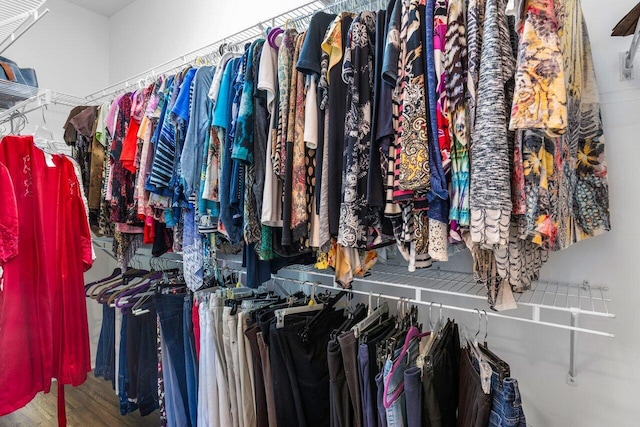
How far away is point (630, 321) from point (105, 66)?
371 centimetres

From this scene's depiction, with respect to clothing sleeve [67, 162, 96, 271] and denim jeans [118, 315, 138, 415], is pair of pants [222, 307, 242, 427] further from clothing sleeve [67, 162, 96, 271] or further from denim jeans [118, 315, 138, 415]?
clothing sleeve [67, 162, 96, 271]

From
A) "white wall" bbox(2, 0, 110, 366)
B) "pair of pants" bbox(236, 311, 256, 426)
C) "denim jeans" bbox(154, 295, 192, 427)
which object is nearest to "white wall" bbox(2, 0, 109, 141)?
"white wall" bbox(2, 0, 110, 366)

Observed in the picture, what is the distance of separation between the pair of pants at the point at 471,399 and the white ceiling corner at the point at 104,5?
3289mm

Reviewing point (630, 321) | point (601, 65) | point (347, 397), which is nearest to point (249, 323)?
point (347, 397)

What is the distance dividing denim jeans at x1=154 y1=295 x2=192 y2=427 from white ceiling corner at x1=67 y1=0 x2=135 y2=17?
247cm

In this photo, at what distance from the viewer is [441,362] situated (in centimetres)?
93

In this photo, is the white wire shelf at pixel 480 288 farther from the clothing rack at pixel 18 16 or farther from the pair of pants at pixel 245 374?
the clothing rack at pixel 18 16

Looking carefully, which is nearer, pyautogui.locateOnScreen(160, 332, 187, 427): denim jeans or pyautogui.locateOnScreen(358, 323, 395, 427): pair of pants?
pyautogui.locateOnScreen(358, 323, 395, 427): pair of pants

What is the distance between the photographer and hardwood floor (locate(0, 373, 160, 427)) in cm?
192

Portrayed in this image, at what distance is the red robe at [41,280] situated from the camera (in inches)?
54.7

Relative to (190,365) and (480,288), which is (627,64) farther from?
(190,365)

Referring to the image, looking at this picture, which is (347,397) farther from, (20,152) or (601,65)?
(20,152)

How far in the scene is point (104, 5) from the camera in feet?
8.86

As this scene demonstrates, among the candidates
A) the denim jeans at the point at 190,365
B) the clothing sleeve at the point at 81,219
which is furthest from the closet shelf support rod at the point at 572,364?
the clothing sleeve at the point at 81,219
